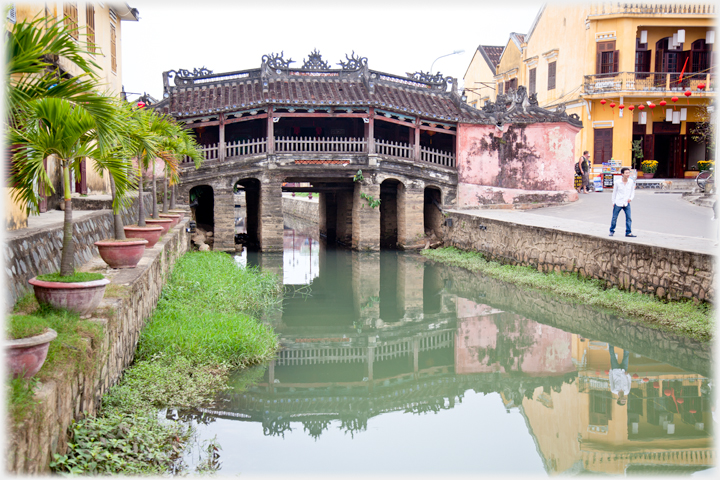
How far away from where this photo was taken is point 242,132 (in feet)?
63.5

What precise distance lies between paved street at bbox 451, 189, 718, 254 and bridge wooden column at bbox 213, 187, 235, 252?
6.80m

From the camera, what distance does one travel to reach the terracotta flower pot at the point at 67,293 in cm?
459

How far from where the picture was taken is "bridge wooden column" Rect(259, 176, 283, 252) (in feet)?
59.0

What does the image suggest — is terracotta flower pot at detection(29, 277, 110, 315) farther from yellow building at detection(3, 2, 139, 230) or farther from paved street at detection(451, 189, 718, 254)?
paved street at detection(451, 189, 718, 254)

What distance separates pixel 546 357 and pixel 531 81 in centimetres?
2143

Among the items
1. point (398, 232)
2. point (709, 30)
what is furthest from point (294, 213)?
point (709, 30)

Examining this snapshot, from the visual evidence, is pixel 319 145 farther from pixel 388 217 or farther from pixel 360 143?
pixel 388 217

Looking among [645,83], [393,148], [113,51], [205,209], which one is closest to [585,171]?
[645,83]

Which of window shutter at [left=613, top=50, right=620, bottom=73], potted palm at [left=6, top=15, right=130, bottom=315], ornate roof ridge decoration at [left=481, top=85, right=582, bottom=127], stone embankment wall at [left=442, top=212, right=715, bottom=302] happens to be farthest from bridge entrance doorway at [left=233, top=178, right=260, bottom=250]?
potted palm at [left=6, top=15, right=130, bottom=315]

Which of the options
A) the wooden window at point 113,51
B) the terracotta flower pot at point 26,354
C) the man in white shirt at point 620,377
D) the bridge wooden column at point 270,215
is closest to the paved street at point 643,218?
the man in white shirt at point 620,377

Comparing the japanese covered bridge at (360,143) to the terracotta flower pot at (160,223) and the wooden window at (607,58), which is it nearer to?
the wooden window at (607,58)

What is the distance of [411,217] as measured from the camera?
18781mm

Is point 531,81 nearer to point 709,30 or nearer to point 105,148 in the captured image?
point 709,30

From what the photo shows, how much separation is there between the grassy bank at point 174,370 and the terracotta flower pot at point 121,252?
0.82 metres
